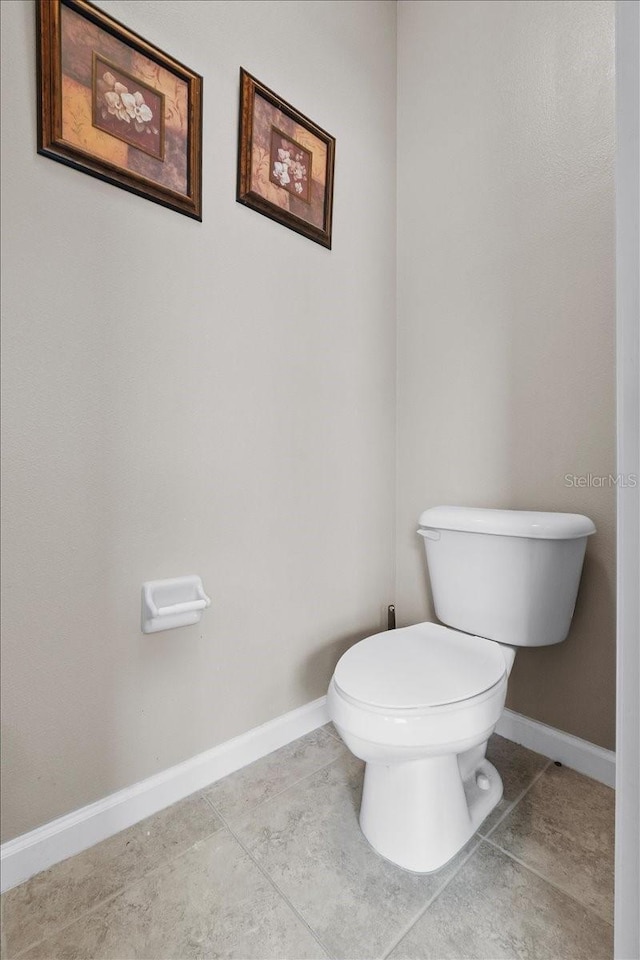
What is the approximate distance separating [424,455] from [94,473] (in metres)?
1.10

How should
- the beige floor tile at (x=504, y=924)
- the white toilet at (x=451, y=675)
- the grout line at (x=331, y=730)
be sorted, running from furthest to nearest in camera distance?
1. the grout line at (x=331, y=730)
2. the white toilet at (x=451, y=675)
3. the beige floor tile at (x=504, y=924)

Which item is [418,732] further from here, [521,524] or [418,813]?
[521,524]

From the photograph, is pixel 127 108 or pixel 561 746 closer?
pixel 127 108

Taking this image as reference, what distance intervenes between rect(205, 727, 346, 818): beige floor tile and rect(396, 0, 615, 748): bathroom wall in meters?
0.54

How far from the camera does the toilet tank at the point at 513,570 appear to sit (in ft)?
4.06

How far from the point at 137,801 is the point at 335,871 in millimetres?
508

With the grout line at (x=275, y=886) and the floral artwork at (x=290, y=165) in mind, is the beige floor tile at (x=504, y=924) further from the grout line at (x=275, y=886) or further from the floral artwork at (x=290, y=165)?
the floral artwork at (x=290, y=165)

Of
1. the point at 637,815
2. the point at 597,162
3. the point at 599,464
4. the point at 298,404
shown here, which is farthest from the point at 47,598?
the point at 597,162

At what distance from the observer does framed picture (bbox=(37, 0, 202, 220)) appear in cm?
98

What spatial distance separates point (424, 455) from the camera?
172 centimetres

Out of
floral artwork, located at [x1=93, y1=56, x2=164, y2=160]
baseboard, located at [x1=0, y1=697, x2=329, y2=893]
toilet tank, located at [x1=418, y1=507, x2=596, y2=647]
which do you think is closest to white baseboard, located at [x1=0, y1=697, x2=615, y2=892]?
baseboard, located at [x1=0, y1=697, x2=329, y2=893]

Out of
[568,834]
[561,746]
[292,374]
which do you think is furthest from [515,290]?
[568,834]

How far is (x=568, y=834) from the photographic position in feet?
3.75

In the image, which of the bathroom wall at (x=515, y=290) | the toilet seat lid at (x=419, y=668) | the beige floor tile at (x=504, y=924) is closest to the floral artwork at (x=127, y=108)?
the bathroom wall at (x=515, y=290)
